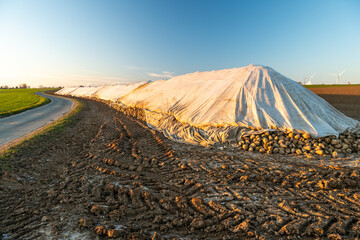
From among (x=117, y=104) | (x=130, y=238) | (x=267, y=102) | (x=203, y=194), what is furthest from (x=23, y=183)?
(x=117, y=104)

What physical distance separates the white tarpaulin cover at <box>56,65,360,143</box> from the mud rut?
186cm

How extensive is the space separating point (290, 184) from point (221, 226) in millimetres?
2441

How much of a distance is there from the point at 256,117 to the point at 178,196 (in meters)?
5.65

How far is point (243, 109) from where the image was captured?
854cm

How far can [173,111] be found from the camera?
1129cm

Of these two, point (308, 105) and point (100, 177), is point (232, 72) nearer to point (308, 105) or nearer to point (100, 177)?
point (308, 105)

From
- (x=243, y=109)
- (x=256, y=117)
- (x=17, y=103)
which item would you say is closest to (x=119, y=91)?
(x=17, y=103)

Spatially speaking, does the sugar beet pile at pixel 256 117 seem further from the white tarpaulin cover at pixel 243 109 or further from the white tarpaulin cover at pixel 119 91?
the white tarpaulin cover at pixel 119 91

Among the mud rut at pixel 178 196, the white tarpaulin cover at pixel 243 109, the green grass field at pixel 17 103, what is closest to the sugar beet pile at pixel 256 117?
the white tarpaulin cover at pixel 243 109

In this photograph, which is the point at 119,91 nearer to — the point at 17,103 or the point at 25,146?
the point at 17,103

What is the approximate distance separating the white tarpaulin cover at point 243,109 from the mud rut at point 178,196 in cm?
186

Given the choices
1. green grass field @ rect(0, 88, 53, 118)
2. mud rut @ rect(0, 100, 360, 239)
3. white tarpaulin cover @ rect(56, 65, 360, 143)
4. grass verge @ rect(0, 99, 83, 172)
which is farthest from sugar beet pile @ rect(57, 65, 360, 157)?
green grass field @ rect(0, 88, 53, 118)

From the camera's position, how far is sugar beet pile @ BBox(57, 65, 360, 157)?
6.71m

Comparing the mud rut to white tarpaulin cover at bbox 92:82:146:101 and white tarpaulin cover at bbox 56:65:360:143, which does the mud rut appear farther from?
white tarpaulin cover at bbox 92:82:146:101
